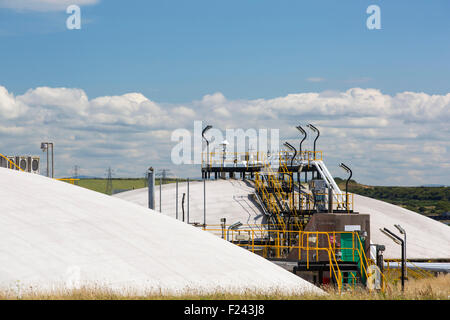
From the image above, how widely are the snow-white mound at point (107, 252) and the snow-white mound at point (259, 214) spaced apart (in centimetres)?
2036

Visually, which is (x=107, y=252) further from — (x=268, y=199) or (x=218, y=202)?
(x=218, y=202)

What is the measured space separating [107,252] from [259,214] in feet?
82.9

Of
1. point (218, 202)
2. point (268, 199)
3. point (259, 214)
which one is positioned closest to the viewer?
point (259, 214)

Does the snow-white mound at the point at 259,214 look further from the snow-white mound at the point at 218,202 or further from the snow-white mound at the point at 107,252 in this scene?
the snow-white mound at the point at 107,252

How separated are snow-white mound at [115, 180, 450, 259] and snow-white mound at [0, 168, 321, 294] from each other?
66.8ft

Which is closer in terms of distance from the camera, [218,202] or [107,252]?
[107,252]

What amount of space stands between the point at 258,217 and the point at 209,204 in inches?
175

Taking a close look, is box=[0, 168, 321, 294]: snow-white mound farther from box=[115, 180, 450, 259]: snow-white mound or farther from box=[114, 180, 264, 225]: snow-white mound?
box=[115, 180, 450, 259]: snow-white mound

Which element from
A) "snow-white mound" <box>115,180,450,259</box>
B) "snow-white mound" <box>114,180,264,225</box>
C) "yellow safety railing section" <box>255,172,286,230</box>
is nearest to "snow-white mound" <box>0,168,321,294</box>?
"yellow safety railing section" <box>255,172,286,230</box>

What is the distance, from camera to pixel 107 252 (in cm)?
1683

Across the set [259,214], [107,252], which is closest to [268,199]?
[259,214]

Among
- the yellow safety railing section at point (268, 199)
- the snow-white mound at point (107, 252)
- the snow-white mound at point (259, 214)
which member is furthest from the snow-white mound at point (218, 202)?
the snow-white mound at point (107, 252)

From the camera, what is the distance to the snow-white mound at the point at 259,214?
41.6m
